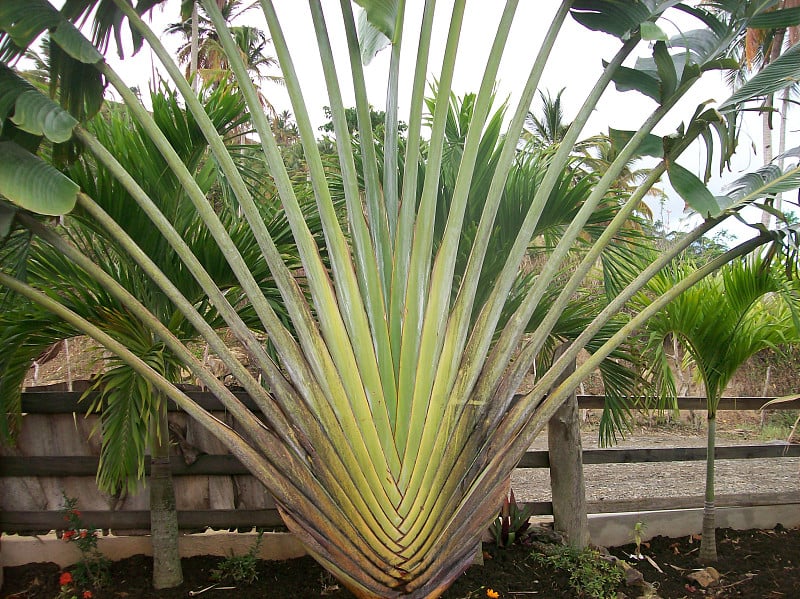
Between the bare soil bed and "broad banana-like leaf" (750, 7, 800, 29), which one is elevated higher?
"broad banana-like leaf" (750, 7, 800, 29)

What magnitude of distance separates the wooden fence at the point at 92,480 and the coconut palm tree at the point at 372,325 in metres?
1.57

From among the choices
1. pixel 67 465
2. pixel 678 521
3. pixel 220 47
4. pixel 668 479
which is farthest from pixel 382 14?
pixel 220 47

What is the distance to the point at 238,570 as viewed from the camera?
334 centimetres

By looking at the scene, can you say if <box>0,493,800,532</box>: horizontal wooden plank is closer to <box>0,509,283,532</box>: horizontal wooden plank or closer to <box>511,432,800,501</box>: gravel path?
<box>0,509,283,532</box>: horizontal wooden plank

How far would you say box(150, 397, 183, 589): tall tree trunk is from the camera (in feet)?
10.5

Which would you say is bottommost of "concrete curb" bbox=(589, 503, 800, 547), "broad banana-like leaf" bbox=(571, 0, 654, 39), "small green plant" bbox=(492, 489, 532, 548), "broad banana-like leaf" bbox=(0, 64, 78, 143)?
"concrete curb" bbox=(589, 503, 800, 547)

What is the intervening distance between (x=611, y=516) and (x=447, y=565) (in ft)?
7.76

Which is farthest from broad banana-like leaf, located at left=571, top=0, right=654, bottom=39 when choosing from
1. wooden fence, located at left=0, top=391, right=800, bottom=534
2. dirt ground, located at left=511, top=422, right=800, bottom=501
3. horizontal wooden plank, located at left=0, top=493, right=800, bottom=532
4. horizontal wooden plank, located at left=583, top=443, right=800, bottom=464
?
dirt ground, located at left=511, top=422, right=800, bottom=501

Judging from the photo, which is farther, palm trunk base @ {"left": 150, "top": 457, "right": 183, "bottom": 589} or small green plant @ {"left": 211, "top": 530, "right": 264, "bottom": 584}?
small green plant @ {"left": 211, "top": 530, "right": 264, "bottom": 584}

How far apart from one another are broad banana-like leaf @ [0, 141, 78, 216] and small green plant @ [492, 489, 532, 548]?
3.07 m

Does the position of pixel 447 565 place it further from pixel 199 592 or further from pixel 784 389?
pixel 784 389

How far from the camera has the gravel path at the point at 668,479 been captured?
694 cm

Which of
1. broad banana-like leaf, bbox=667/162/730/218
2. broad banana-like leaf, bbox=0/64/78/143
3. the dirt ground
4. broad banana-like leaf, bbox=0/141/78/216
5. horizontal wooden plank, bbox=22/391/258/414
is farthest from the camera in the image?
the dirt ground

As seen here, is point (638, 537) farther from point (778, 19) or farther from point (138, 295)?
point (138, 295)
